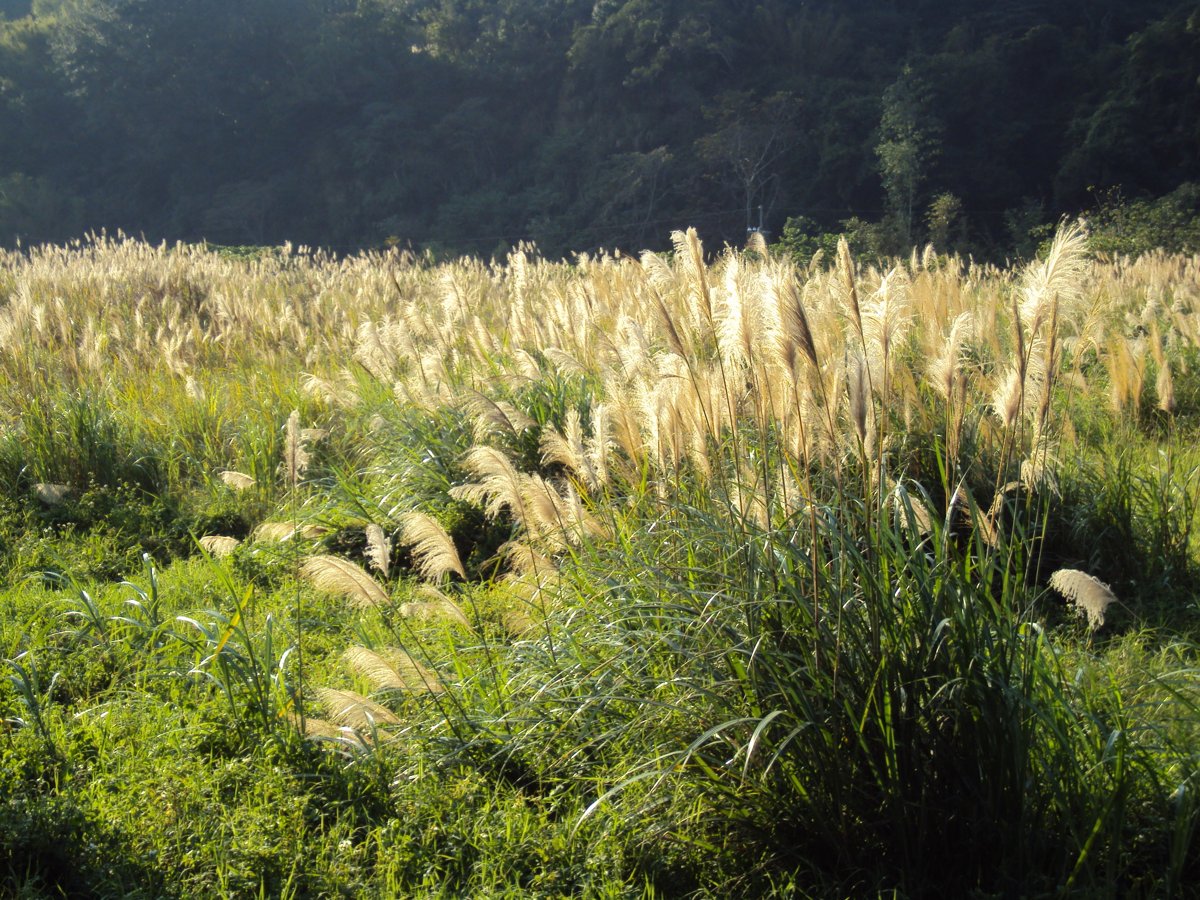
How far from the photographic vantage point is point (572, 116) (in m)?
42.9

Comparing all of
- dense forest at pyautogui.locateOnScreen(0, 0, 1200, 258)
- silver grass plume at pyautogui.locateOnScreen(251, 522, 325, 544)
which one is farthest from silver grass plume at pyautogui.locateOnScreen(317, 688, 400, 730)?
dense forest at pyautogui.locateOnScreen(0, 0, 1200, 258)

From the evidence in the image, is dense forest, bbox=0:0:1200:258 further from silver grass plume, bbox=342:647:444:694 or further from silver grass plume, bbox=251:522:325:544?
silver grass plume, bbox=342:647:444:694

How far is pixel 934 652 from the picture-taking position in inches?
95.2

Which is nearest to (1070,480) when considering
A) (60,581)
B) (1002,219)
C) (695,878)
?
(695,878)

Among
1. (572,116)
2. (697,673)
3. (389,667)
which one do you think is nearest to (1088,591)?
(697,673)

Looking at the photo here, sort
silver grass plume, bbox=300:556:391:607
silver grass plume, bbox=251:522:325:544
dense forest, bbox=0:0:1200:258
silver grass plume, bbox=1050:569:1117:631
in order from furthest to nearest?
dense forest, bbox=0:0:1200:258 → silver grass plume, bbox=251:522:325:544 → silver grass plume, bbox=300:556:391:607 → silver grass plume, bbox=1050:569:1117:631

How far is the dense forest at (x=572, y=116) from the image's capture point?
34.3 meters

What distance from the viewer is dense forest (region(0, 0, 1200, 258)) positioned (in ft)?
112

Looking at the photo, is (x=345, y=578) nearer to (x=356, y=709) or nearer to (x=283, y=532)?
(x=356, y=709)

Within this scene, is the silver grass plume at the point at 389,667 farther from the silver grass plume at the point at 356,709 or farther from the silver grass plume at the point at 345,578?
the silver grass plume at the point at 345,578

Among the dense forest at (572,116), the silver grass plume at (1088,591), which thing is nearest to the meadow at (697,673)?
the silver grass plume at (1088,591)

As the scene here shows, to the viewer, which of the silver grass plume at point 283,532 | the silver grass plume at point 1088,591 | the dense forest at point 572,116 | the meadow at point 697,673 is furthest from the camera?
the dense forest at point 572,116

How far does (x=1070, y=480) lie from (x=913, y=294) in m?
1.95

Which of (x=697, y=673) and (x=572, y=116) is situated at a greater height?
(x=572, y=116)
